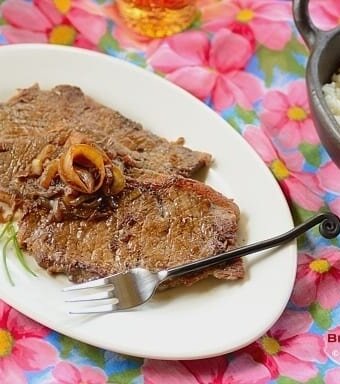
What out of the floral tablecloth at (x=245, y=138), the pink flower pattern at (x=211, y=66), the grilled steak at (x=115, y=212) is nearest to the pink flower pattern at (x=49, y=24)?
the floral tablecloth at (x=245, y=138)

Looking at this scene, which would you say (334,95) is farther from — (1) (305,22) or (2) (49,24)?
(2) (49,24)

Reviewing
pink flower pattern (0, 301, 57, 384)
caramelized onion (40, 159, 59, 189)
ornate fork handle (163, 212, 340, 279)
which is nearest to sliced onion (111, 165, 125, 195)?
caramelized onion (40, 159, 59, 189)

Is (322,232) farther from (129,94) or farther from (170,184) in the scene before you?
(129,94)

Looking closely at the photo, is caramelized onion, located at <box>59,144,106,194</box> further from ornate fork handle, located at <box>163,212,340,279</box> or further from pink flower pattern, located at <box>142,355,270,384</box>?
pink flower pattern, located at <box>142,355,270,384</box>

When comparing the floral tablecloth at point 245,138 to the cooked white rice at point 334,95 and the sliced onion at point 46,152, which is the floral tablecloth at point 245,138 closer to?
the cooked white rice at point 334,95

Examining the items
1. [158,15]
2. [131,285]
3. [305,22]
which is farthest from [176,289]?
[158,15]
